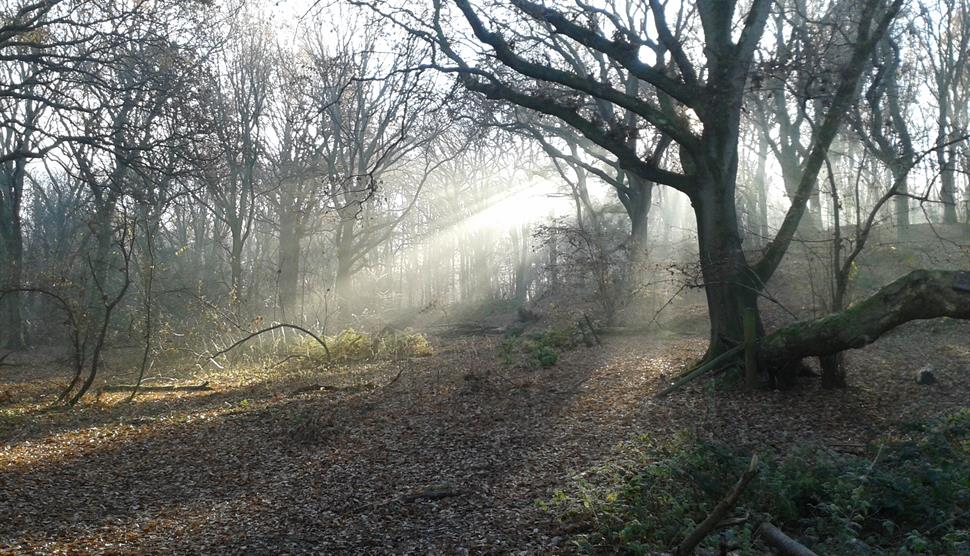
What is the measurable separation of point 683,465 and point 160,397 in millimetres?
7982

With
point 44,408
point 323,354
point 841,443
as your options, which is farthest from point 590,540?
point 323,354

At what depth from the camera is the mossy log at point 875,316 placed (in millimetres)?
5691

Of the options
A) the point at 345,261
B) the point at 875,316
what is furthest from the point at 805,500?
the point at 345,261

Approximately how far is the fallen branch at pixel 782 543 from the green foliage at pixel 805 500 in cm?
10

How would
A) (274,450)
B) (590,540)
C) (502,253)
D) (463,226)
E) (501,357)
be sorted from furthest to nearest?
(502,253) < (463,226) < (501,357) < (274,450) < (590,540)

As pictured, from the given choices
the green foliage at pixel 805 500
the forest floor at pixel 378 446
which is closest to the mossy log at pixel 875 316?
the forest floor at pixel 378 446

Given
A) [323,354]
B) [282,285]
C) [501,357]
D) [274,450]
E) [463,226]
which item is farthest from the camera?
[463,226]

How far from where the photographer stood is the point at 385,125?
21.5 meters

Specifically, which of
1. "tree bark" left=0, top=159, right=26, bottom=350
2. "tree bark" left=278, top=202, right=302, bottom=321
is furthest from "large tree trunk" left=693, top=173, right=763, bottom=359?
"tree bark" left=0, top=159, right=26, bottom=350

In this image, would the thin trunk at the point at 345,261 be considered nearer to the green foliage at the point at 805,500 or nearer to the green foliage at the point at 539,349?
→ the green foliage at the point at 539,349

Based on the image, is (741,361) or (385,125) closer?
(741,361)

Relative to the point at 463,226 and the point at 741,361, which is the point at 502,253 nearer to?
the point at 463,226

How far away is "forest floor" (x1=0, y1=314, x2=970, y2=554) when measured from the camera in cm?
452

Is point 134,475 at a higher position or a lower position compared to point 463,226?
lower
